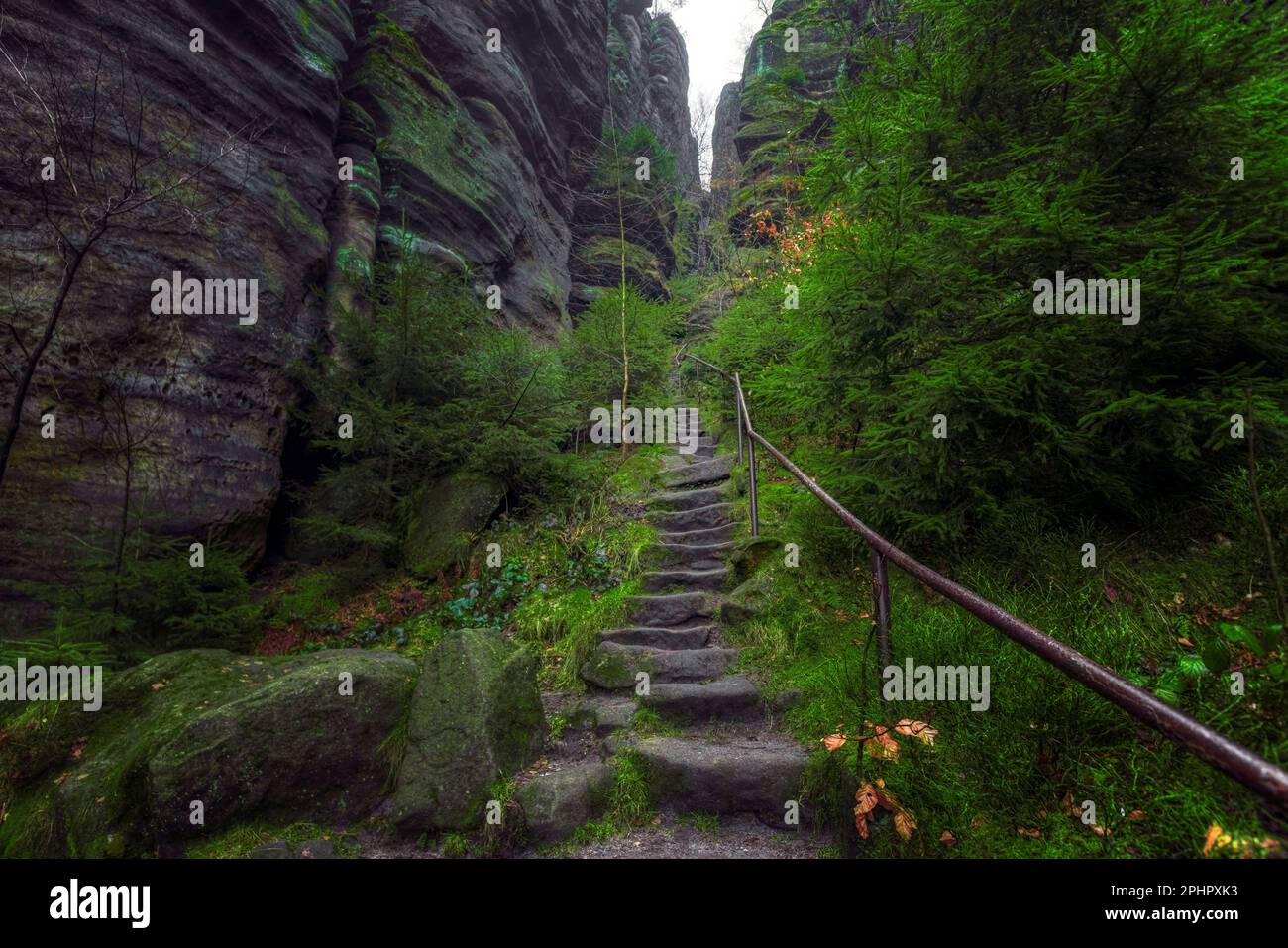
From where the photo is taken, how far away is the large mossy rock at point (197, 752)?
9.14 ft

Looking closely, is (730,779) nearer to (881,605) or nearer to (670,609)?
(881,605)

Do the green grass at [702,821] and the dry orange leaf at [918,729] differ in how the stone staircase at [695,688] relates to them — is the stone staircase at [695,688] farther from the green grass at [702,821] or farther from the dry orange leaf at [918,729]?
the dry orange leaf at [918,729]

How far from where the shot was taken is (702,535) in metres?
6.25

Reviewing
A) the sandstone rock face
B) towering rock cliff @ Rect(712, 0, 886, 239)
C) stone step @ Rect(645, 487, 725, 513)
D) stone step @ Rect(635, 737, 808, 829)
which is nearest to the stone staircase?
stone step @ Rect(635, 737, 808, 829)

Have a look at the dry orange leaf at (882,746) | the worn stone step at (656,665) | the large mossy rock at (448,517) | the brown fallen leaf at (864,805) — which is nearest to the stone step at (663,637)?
the worn stone step at (656,665)

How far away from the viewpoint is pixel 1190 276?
2.47 metres

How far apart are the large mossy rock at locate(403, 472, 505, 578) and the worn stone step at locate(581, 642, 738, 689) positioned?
3175 mm

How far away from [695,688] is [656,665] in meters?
0.50

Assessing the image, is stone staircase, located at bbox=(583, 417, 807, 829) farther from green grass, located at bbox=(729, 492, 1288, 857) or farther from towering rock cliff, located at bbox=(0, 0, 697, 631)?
towering rock cliff, located at bbox=(0, 0, 697, 631)

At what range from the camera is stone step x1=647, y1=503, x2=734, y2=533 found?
21.3 ft

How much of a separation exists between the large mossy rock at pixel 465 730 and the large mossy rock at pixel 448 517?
3.19 meters

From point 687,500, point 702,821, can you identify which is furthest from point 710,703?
point 687,500

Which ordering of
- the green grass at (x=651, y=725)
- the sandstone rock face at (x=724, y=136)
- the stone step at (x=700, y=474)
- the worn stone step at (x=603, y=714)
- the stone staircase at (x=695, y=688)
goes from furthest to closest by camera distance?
the sandstone rock face at (x=724, y=136) → the stone step at (x=700, y=474) → the worn stone step at (x=603, y=714) → the green grass at (x=651, y=725) → the stone staircase at (x=695, y=688)
